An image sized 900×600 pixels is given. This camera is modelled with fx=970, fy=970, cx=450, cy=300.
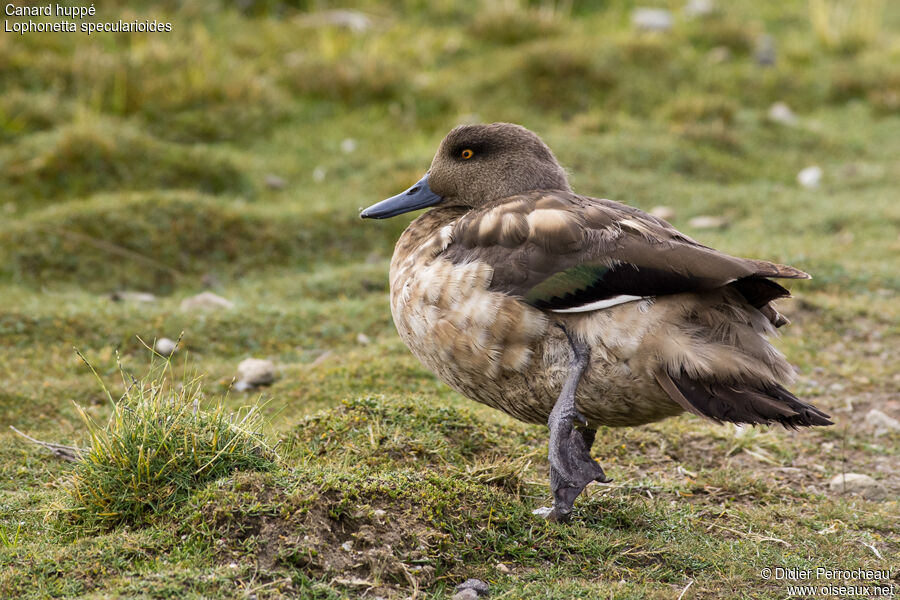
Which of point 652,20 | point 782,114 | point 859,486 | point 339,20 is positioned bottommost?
point 859,486

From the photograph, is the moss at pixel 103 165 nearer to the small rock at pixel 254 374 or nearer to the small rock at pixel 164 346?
the small rock at pixel 164 346

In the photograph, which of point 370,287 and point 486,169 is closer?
point 486,169

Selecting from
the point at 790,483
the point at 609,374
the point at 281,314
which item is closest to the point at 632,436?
the point at 790,483

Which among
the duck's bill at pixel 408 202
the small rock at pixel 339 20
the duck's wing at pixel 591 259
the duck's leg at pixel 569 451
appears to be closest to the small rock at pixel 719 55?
the small rock at pixel 339 20

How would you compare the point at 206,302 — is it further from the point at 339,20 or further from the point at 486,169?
the point at 339,20

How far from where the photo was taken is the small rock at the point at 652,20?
11805 mm

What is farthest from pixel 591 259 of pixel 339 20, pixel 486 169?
pixel 339 20

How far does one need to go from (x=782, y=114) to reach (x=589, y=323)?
7.73 m

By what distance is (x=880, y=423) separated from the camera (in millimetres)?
5199

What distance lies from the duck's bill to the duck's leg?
1.41 m

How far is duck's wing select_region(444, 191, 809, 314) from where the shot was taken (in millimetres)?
3553

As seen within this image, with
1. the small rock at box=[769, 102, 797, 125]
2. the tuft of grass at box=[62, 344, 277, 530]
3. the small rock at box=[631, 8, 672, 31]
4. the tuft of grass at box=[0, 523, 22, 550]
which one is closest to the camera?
the tuft of grass at box=[0, 523, 22, 550]

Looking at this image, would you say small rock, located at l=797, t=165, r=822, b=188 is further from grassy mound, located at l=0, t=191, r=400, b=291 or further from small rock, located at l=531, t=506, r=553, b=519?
small rock, located at l=531, t=506, r=553, b=519

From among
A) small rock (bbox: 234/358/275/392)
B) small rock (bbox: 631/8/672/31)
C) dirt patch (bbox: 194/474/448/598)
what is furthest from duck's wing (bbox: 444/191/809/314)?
small rock (bbox: 631/8/672/31)
